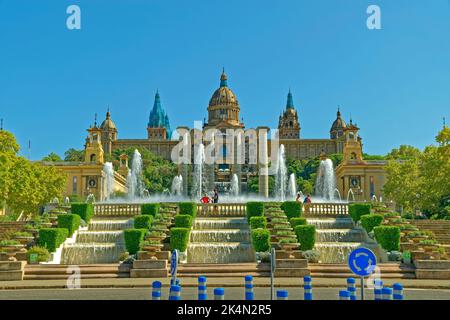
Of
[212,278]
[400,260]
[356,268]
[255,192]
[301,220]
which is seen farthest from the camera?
[255,192]

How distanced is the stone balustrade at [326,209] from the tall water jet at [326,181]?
55.9 metres

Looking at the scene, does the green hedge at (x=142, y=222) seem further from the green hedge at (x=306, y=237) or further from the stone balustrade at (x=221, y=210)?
the green hedge at (x=306, y=237)

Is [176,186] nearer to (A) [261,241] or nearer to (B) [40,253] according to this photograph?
(B) [40,253]

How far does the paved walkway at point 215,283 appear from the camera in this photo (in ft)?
73.2

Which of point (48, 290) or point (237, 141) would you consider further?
point (237, 141)

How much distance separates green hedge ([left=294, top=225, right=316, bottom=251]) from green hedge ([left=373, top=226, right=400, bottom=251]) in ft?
11.8

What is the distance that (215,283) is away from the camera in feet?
73.7

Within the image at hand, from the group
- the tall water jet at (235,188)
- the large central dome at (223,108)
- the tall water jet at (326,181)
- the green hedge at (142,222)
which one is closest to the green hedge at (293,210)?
the green hedge at (142,222)

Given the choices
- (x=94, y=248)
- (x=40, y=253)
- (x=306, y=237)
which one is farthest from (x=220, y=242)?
(x=40, y=253)

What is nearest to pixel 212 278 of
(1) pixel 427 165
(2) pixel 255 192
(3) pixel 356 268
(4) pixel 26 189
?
(3) pixel 356 268

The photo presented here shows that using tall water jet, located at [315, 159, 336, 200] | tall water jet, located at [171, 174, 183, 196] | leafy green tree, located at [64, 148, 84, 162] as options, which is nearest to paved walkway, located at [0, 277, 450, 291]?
tall water jet, located at [315, 159, 336, 200]
